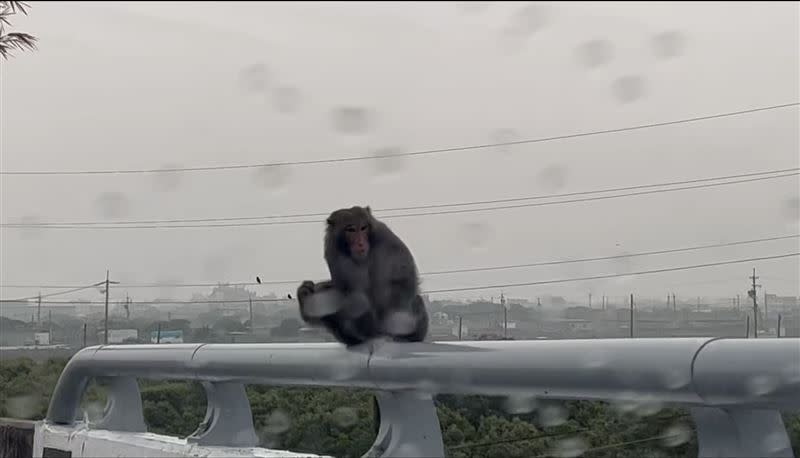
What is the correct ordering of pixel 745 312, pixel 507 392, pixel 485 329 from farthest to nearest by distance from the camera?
pixel 485 329 < pixel 745 312 < pixel 507 392

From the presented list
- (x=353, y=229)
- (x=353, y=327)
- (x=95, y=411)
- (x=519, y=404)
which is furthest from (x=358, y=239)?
(x=519, y=404)

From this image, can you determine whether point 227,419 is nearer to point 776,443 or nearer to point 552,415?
point 552,415

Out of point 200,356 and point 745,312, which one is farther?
point 745,312

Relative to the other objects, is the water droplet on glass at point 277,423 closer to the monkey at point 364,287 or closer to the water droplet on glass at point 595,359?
the monkey at point 364,287

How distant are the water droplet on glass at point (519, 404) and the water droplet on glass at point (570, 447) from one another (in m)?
0.31

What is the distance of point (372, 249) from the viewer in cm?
646

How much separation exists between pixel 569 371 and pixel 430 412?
1.08 meters

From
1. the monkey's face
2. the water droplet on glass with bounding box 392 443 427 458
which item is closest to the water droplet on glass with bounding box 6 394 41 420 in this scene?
the monkey's face

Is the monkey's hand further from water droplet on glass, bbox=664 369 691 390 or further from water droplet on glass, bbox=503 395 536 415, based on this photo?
water droplet on glass, bbox=664 369 691 390

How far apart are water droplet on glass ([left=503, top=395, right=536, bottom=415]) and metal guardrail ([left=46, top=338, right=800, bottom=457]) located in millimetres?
87

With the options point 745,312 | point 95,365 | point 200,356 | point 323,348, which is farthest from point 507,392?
point 95,365

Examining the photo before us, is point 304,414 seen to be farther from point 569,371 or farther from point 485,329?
point 569,371

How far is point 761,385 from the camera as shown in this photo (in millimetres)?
2389

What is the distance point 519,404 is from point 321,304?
9.38 feet
